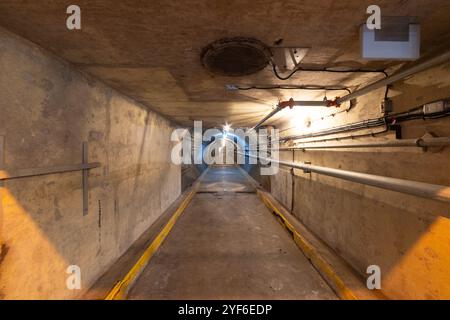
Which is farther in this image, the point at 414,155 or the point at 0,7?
the point at 414,155

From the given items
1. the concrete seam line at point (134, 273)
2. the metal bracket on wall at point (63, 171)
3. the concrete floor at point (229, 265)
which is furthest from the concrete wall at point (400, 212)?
the metal bracket on wall at point (63, 171)

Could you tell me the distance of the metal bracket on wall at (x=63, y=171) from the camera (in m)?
1.51

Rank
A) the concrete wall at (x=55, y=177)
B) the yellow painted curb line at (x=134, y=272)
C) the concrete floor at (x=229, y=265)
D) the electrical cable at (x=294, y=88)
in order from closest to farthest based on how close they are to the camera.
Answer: the concrete wall at (x=55, y=177), the yellow painted curb line at (x=134, y=272), the concrete floor at (x=229, y=265), the electrical cable at (x=294, y=88)

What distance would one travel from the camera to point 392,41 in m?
1.53

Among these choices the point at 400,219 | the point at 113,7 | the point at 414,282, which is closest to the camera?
the point at 113,7

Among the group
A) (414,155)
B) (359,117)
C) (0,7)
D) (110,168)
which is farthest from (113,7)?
(359,117)

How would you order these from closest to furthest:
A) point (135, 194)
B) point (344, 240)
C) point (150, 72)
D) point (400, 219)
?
1. point (400, 219)
2. point (150, 72)
3. point (344, 240)
4. point (135, 194)

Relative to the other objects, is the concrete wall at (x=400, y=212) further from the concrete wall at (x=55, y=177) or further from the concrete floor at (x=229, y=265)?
the concrete wall at (x=55, y=177)

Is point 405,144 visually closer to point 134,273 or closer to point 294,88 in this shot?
point 294,88

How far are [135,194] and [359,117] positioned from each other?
3865mm

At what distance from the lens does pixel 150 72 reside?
7.61 feet

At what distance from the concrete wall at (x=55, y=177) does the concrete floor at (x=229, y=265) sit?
0.78m

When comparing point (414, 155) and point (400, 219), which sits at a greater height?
point (414, 155)
